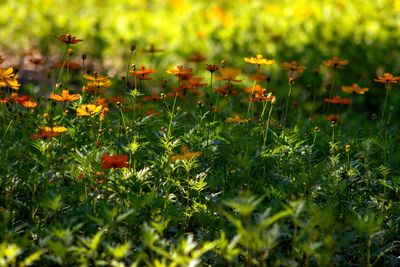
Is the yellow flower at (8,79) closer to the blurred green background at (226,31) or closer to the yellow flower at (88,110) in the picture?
the yellow flower at (88,110)

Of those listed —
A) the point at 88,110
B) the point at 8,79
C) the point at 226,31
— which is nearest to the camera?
the point at 88,110

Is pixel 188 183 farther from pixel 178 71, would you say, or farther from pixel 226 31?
pixel 226 31

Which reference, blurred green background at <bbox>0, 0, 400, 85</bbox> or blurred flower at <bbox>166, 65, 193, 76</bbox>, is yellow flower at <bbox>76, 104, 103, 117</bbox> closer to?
blurred flower at <bbox>166, 65, 193, 76</bbox>

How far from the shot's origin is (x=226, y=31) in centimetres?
708

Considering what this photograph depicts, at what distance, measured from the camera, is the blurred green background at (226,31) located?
6602 mm

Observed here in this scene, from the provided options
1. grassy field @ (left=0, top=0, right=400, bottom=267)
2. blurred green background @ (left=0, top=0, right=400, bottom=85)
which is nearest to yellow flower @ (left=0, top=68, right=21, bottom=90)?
grassy field @ (left=0, top=0, right=400, bottom=267)

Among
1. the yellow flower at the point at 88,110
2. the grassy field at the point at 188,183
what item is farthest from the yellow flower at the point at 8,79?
the yellow flower at the point at 88,110

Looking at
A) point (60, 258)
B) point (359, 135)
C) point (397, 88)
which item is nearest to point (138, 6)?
point (397, 88)

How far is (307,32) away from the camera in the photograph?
694cm

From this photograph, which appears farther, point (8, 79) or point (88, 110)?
point (8, 79)

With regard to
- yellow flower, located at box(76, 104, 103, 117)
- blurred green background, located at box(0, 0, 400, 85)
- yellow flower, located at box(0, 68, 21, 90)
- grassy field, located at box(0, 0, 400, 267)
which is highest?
yellow flower, located at box(0, 68, 21, 90)

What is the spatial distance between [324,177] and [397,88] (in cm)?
309

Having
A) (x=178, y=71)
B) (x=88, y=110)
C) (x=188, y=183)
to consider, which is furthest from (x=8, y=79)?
(x=188, y=183)

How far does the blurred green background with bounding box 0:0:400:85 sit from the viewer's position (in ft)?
21.7
